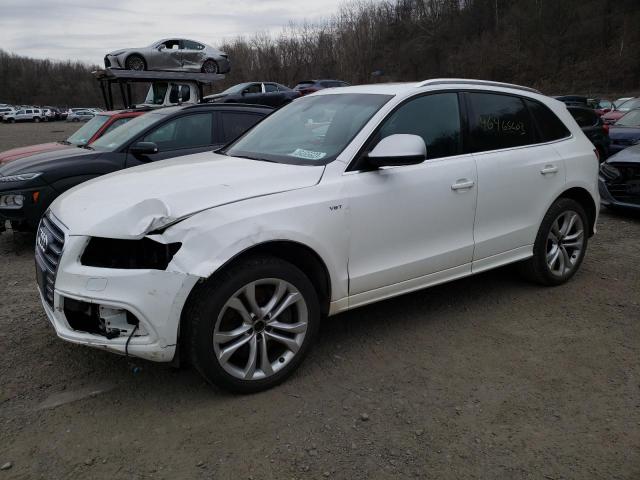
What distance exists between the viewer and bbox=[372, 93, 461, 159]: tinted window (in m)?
3.66

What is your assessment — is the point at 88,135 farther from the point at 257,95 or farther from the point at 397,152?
the point at 257,95

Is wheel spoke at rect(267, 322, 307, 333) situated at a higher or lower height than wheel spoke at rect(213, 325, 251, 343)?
lower

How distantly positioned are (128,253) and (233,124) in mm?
4514

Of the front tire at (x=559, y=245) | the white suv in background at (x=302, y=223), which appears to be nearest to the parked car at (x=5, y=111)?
the white suv in background at (x=302, y=223)

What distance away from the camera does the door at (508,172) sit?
4.02 m

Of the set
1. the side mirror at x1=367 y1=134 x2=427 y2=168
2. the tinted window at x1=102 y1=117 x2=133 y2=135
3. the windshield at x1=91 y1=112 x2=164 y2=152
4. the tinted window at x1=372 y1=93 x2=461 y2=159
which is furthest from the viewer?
the tinted window at x1=102 y1=117 x2=133 y2=135

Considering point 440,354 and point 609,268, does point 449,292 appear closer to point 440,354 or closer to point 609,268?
point 440,354

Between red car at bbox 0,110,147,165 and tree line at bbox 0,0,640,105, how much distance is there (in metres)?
46.1

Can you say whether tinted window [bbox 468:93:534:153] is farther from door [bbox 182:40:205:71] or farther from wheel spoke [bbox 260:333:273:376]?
door [bbox 182:40:205:71]

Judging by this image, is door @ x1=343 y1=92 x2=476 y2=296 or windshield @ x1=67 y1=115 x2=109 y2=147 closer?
door @ x1=343 y1=92 x2=476 y2=296

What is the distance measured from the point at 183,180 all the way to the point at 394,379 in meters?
1.73

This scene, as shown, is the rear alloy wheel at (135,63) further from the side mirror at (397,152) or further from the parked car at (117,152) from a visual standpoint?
the side mirror at (397,152)

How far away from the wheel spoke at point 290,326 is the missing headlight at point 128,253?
0.71 meters

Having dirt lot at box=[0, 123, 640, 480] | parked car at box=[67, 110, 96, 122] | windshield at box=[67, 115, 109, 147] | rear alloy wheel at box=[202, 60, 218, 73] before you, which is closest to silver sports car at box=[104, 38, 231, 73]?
rear alloy wheel at box=[202, 60, 218, 73]
